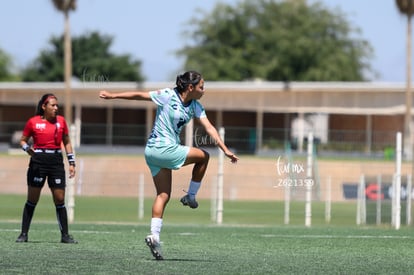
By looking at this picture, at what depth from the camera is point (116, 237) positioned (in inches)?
583

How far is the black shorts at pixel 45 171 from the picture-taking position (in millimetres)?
13766

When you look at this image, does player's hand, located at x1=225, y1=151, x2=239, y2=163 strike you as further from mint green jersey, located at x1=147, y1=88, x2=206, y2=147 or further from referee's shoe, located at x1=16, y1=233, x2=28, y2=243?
referee's shoe, located at x1=16, y1=233, x2=28, y2=243

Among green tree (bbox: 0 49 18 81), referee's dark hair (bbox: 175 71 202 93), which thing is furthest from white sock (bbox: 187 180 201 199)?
green tree (bbox: 0 49 18 81)

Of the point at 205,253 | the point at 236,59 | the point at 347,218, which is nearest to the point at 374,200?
the point at 347,218

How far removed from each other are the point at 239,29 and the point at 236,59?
3087 mm

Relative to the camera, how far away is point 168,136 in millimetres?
11328

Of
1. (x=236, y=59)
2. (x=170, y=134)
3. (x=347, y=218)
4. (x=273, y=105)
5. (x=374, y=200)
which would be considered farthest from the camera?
(x=236, y=59)

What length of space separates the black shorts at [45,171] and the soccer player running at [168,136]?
2.69 meters

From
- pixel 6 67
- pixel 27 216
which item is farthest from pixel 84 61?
pixel 27 216

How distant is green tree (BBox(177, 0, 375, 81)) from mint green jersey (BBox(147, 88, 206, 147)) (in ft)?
228

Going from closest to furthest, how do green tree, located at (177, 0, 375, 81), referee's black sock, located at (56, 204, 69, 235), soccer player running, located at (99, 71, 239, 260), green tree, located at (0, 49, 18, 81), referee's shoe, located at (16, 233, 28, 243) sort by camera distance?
soccer player running, located at (99, 71, 239, 260)
referee's shoe, located at (16, 233, 28, 243)
referee's black sock, located at (56, 204, 69, 235)
green tree, located at (177, 0, 375, 81)
green tree, located at (0, 49, 18, 81)

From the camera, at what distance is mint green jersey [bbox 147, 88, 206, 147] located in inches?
445

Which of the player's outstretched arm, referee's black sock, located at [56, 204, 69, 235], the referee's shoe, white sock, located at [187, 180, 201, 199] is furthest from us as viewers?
referee's black sock, located at [56, 204, 69, 235]

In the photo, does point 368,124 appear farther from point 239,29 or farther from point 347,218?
point 239,29
